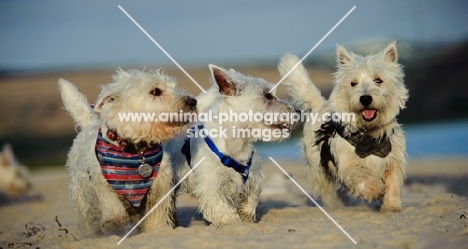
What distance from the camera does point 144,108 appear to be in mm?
7227

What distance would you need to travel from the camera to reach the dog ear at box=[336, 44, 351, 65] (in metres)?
8.86

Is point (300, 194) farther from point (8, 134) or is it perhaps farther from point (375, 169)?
point (8, 134)

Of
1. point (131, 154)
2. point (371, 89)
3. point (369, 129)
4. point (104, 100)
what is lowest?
point (131, 154)

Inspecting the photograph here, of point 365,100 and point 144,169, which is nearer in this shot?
point 144,169

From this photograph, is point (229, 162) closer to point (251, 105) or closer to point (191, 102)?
point (251, 105)

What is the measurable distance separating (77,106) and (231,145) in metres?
1.98

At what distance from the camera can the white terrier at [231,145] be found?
7.65 meters

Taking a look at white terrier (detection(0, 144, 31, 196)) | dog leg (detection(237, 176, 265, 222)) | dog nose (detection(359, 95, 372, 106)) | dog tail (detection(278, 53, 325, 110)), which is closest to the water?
white terrier (detection(0, 144, 31, 196))

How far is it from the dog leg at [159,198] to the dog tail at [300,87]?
2.77m

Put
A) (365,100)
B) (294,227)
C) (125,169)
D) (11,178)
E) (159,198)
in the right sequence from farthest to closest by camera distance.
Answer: (11,178) < (365,100) < (159,198) < (125,169) < (294,227)

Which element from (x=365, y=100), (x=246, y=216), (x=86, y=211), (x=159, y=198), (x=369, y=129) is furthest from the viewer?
(x=369, y=129)

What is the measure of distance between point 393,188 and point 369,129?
73 centimetres

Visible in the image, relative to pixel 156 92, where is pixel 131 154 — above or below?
below

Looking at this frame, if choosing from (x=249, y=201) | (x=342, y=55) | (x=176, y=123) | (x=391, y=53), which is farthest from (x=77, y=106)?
(x=391, y=53)
